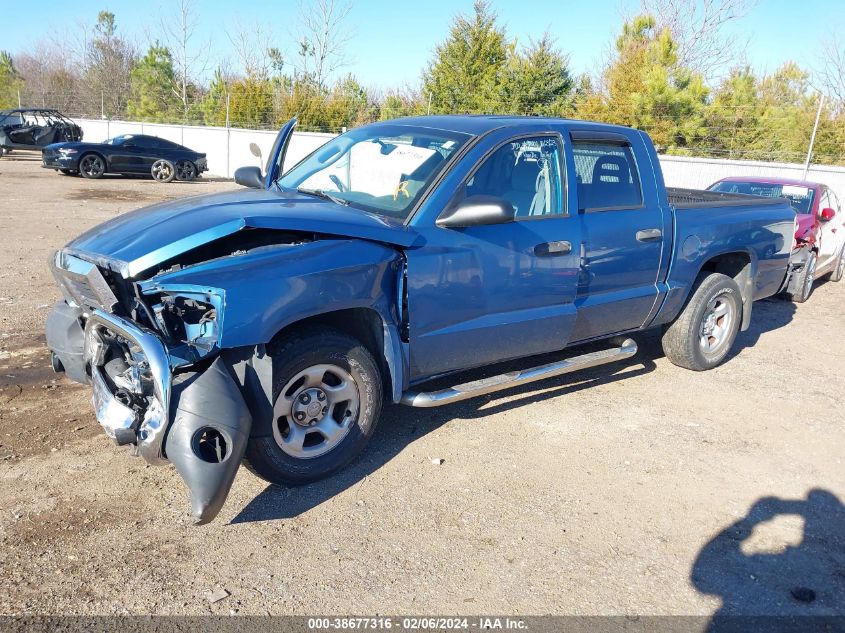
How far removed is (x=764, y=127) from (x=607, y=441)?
55.4ft

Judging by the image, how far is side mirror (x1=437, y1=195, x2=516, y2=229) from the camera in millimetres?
3926

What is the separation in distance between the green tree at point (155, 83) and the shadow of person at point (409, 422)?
39042mm

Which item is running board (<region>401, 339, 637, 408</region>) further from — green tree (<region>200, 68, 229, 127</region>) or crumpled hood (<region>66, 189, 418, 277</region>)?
green tree (<region>200, 68, 229, 127</region>)

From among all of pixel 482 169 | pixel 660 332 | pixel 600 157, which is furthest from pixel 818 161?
pixel 482 169

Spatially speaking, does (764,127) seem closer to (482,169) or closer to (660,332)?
(660,332)

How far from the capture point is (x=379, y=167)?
4508 mm

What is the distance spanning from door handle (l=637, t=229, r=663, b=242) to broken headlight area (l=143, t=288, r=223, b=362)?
314 centimetres

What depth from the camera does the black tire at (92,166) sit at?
1908cm

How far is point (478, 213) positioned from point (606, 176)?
1.62 meters

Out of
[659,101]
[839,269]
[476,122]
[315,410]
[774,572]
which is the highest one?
[659,101]

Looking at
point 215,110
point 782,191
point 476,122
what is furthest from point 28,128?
point 476,122

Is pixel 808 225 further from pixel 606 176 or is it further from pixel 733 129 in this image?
pixel 733 129

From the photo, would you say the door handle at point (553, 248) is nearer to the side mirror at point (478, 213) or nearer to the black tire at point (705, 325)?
the side mirror at point (478, 213)

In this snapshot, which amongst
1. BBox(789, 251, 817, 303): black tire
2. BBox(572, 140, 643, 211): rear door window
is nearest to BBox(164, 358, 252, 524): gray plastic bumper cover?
BBox(572, 140, 643, 211): rear door window
